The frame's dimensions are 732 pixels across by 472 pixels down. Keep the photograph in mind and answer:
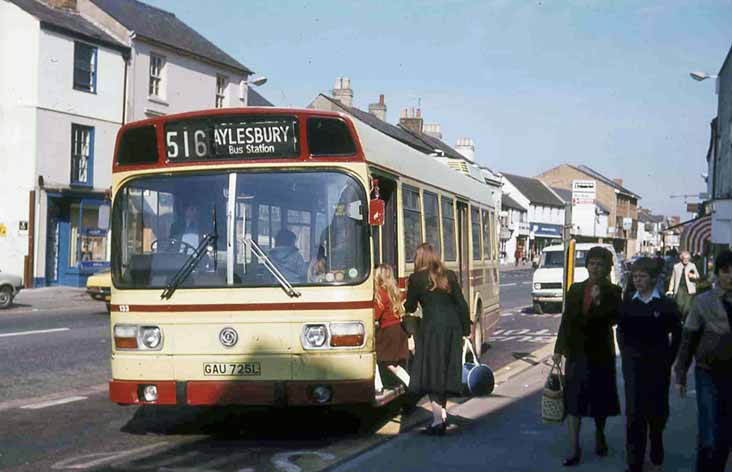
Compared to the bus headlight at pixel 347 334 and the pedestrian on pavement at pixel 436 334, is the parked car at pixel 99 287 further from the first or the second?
the bus headlight at pixel 347 334

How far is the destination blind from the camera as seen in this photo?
8703 mm

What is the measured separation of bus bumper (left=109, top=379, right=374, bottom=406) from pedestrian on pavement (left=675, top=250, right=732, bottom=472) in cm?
288

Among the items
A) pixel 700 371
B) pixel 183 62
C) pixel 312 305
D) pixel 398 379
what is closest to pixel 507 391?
pixel 398 379

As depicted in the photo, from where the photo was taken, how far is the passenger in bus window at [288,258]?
854 cm

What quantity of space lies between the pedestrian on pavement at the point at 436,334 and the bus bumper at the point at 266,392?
71cm

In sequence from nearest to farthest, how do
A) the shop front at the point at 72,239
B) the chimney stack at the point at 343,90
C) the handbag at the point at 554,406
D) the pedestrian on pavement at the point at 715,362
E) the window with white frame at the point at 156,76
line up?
the pedestrian on pavement at the point at 715,362, the handbag at the point at 554,406, the shop front at the point at 72,239, the window with white frame at the point at 156,76, the chimney stack at the point at 343,90

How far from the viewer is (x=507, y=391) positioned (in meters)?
12.0

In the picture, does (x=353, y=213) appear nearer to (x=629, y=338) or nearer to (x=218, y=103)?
(x=629, y=338)

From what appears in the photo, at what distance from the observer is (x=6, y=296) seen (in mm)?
25547

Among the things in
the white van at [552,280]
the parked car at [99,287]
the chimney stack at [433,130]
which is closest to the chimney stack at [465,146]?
the chimney stack at [433,130]

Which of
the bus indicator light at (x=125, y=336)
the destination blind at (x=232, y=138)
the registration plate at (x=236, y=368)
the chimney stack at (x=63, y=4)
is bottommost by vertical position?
the registration plate at (x=236, y=368)

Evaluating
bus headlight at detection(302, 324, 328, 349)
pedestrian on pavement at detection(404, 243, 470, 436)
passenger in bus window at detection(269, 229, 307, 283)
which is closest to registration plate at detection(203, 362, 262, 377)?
bus headlight at detection(302, 324, 328, 349)

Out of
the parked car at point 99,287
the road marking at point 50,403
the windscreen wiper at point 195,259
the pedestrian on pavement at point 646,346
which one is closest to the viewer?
the pedestrian on pavement at point 646,346

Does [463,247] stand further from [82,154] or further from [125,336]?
[82,154]
